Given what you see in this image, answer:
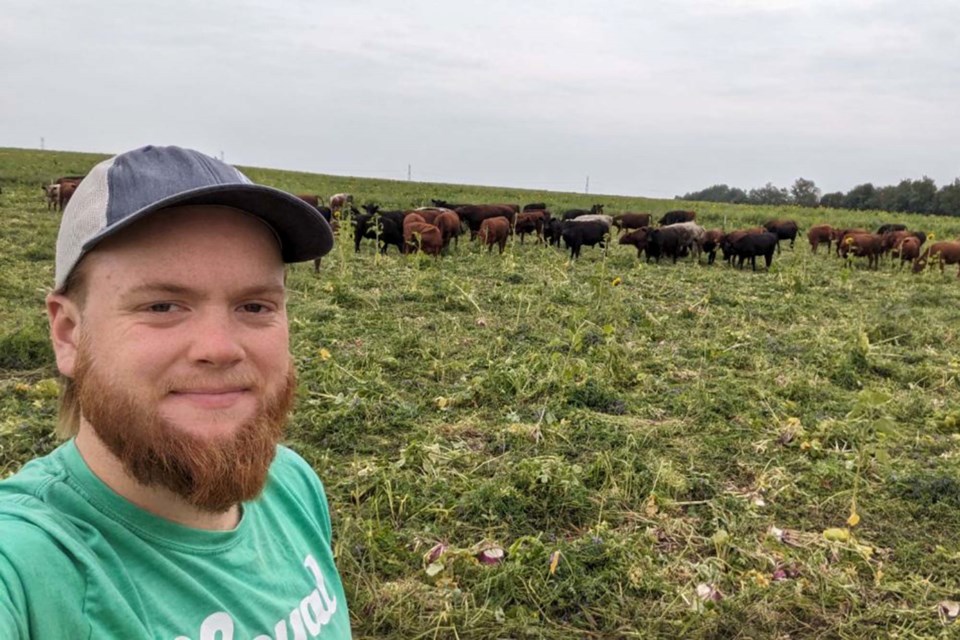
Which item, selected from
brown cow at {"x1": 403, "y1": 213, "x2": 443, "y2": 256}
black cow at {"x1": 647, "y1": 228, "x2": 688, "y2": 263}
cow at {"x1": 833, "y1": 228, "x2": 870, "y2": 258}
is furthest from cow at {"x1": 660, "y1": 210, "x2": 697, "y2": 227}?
brown cow at {"x1": 403, "y1": 213, "x2": 443, "y2": 256}

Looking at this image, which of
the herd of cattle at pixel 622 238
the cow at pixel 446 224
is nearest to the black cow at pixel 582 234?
the herd of cattle at pixel 622 238

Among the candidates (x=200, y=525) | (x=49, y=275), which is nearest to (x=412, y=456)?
(x=200, y=525)

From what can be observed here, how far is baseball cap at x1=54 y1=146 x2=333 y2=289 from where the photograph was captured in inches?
50.9

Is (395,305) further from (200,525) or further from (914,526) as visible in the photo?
(200,525)

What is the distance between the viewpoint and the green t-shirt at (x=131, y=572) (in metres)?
1.13

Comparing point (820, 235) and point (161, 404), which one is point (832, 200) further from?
point (161, 404)

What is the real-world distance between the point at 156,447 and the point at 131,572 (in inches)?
8.9

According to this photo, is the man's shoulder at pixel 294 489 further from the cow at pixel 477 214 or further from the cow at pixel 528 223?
the cow at pixel 477 214

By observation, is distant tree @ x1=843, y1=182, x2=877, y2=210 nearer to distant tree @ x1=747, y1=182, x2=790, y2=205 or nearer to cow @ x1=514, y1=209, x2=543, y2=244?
distant tree @ x1=747, y1=182, x2=790, y2=205

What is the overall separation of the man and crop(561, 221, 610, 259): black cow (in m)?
17.3

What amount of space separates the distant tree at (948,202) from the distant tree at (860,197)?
566 centimetres

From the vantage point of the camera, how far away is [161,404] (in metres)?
1.35

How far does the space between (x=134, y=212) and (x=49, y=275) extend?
38.6 ft

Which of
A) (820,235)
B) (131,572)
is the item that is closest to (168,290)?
(131,572)
